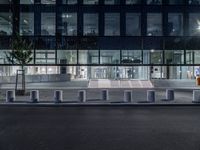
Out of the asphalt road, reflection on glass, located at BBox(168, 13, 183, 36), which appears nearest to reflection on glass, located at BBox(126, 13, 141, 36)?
reflection on glass, located at BBox(168, 13, 183, 36)

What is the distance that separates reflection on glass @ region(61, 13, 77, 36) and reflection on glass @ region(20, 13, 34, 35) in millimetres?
4385

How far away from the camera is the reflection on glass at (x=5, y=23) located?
43.8 metres

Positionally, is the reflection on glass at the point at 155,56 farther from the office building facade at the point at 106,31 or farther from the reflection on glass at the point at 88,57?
the reflection on glass at the point at 88,57

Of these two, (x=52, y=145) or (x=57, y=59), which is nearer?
(x=52, y=145)

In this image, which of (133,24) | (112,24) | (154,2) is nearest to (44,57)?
(112,24)

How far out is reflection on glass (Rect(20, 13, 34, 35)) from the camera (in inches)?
1720

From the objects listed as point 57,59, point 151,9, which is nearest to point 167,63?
point 151,9

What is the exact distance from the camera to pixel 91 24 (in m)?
44.0

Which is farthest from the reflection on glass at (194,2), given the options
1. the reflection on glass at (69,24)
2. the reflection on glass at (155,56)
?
the reflection on glass at (69,24)

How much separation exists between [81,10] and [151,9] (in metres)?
9.93

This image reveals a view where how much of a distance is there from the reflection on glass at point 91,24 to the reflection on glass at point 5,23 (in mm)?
10745

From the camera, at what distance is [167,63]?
44219 mm

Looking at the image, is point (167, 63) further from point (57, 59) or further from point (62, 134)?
point (62, 134)

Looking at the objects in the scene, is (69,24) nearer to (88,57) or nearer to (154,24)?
(88,57)
